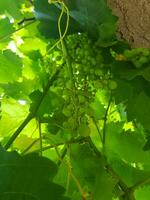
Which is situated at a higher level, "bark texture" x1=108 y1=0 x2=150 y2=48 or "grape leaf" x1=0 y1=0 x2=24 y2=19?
"grape leaf" x1=0 y1=0 x2=24 y2=19

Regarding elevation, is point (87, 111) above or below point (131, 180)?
above

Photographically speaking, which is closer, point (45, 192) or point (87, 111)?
point (45, 192)

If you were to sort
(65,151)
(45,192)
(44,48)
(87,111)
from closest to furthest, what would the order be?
(45,192) → (87,111) → (65,151) → (44,48)

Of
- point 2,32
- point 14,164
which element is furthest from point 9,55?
point 14,164

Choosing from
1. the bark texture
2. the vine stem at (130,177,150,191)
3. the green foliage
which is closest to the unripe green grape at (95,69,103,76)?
→ the green foliage

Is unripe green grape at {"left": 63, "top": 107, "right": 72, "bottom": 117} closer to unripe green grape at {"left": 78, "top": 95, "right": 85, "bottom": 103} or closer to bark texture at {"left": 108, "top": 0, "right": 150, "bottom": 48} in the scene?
unripe green grape at {"left": 78, "top": 95, "right": 85, "bottom": 103}

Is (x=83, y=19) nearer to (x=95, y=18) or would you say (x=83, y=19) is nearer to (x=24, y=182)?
(x=95, y=18)

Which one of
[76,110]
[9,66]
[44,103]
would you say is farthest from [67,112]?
[9,66]

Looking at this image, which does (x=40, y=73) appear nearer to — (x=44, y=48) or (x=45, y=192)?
(x=44, y=48)
